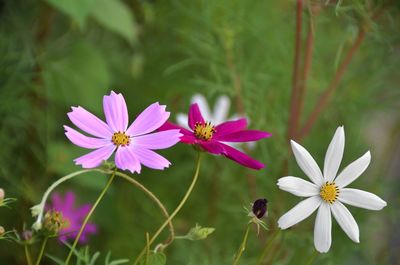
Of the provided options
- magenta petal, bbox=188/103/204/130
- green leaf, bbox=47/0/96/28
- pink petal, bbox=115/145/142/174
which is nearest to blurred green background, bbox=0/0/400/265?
green leaf, bbox=47/0/96/28

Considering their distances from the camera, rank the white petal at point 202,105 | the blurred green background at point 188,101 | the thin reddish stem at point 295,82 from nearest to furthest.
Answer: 1. the thin reddish stem at point 295,82
2. the blurred green background at point 188,101
3. the white petal at point 202,105

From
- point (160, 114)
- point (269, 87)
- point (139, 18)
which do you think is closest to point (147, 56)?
point (139, 18)

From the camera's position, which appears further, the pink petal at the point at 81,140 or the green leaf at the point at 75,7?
the green leaf at the point at 75,7

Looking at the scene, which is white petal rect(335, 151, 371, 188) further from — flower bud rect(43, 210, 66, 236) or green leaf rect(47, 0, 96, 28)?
green leaf rect(47, 0, 96, 28)

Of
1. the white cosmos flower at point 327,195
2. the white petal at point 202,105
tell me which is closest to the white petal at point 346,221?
the white cosmos flower at point 327,195

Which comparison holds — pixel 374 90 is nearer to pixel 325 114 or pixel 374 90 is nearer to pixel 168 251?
pixel 325 114

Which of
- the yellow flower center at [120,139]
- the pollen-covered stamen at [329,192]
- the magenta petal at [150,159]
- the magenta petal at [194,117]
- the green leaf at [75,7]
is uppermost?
the green leaf at [75,7]

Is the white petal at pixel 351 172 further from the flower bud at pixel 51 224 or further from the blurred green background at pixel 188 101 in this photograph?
the blurred green background at pixel 188 101

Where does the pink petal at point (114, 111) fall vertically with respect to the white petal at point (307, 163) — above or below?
below
